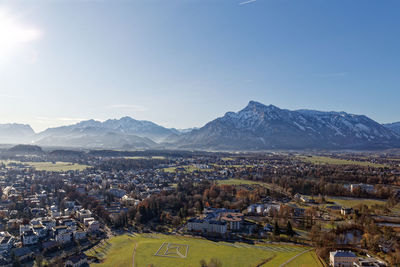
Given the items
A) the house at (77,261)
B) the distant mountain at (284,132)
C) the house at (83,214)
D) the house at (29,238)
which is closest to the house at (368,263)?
the house at (77,261)

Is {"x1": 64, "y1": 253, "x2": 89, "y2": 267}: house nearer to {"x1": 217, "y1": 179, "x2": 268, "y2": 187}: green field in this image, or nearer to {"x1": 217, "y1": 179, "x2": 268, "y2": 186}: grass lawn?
{"x1": 217, "y1": 179, "x2": 268, "y2": 186}: grass lawn

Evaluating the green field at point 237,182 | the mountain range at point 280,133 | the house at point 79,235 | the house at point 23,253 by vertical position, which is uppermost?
the mountain range at point 280,133

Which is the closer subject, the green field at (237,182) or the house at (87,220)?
the house at (87,220)

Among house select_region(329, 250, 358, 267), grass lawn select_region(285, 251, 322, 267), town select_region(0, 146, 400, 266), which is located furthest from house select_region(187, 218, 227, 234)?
house select_region(329, 250, 358, 267)

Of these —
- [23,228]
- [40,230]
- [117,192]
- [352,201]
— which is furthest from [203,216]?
[352,201]

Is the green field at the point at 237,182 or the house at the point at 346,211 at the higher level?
the green field at the point at 237,182

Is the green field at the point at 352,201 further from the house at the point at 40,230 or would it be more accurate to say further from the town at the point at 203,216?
the house at the point at 40,230
